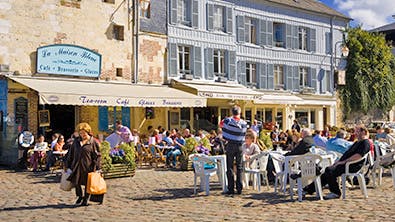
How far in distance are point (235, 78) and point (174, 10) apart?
175 inches

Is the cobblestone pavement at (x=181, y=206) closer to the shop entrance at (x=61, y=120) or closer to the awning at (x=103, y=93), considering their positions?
the awning at (x=103, y=93)

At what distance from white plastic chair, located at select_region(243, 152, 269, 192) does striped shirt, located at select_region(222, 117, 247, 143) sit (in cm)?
67

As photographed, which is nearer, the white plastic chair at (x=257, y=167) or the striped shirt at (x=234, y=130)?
the striped shirt at (x=234, y=130)

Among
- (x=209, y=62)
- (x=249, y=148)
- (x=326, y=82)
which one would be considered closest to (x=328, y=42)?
(x=326, y=82)

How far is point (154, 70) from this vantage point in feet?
66.4

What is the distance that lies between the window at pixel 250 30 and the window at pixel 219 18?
164 centimetres

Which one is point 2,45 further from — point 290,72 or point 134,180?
point 290,72

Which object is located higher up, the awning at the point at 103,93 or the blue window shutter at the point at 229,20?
the blue window shutter at the point at 229,20

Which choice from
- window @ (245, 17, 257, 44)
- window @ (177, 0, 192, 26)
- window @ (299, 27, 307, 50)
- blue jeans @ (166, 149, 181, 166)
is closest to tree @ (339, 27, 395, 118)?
window @ (299, 27, 307, 50)

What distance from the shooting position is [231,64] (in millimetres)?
23312

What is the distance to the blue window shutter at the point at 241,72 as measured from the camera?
78.5 feet

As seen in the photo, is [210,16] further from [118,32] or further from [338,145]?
[338,145]

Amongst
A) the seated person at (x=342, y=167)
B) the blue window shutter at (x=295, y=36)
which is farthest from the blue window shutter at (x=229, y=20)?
the seated person at (x=342, y=167)

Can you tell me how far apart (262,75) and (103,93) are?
10602 millimetres
